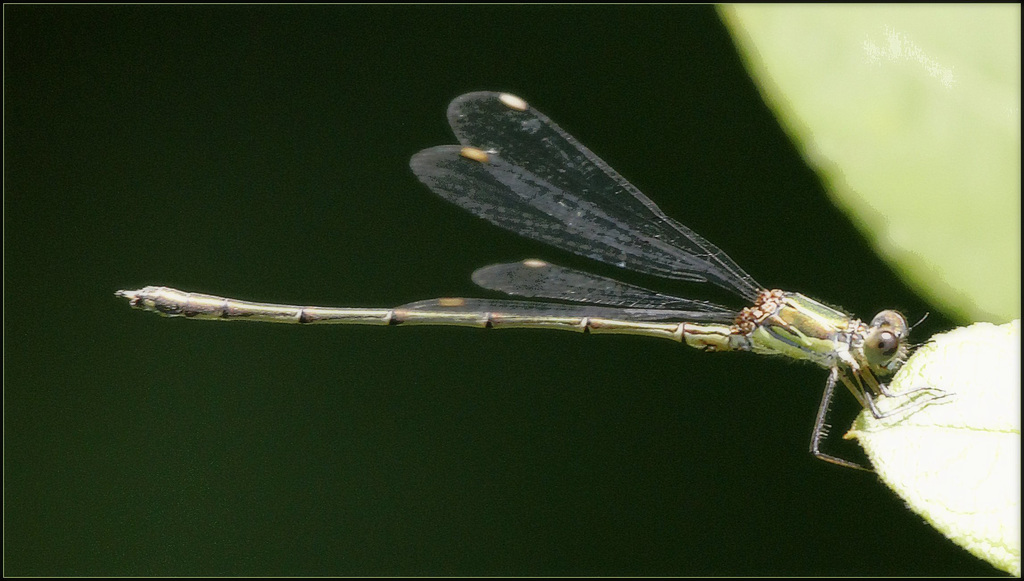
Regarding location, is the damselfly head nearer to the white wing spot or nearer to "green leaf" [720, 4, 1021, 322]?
"green leaf" [720, 4, 1021, 322]

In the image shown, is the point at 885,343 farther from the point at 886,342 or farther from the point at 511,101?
the point at 511,101

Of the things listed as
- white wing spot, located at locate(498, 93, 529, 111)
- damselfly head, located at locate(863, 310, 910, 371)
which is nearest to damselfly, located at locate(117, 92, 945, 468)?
white wing spot, located at locate(498, 93, 529, 111)

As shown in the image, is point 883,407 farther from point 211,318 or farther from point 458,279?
point 211,318

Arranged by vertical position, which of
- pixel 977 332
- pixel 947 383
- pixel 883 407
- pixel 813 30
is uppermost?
pixel 813 30

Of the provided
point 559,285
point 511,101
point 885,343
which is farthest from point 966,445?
point 511,101

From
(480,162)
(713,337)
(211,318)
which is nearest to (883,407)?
(713,337)

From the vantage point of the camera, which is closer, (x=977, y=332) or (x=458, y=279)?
(x=977, y=332)
